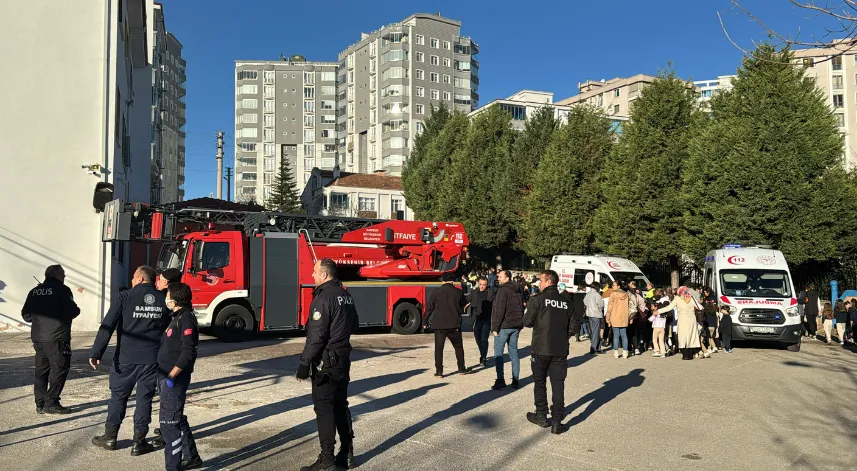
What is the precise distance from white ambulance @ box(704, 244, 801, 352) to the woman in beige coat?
8.96ft

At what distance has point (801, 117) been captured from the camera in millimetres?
24297

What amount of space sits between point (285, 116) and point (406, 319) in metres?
101

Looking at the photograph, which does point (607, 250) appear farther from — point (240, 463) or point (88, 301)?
point (240, 463)

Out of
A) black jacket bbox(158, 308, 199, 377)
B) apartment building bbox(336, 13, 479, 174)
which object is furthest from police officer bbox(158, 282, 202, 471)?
apartment building bbox(336, 13, 479, 174)

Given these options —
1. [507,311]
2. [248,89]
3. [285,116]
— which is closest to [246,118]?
[248,89]

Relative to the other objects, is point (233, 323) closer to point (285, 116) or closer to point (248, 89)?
point (285, 116)

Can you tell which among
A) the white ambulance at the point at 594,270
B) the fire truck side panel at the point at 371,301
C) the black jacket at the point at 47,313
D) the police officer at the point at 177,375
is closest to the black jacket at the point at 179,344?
the police officer at the point at 177,375

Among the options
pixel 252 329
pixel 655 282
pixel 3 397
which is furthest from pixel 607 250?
pixel 3 397

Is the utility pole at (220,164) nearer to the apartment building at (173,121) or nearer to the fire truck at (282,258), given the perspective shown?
the apartment building at (173,121)

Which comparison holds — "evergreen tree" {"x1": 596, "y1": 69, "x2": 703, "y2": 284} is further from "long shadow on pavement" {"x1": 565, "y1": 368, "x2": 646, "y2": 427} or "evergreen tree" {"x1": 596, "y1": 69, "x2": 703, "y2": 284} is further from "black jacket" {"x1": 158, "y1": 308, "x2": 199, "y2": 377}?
"black jacket" {"x1": 158, "y1": 308, "x2": 199, "y2": 377}

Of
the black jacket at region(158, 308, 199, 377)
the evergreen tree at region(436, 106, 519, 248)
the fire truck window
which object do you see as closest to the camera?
the black jacket at region(158, 308, 199, 377)

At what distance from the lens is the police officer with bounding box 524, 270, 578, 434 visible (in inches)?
311

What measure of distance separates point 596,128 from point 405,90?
2224 inches

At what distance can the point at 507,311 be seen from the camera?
10.7 meters
